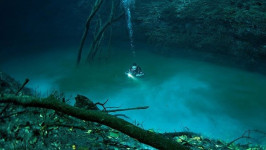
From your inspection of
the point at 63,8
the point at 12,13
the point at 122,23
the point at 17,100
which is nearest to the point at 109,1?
the point at 122,23

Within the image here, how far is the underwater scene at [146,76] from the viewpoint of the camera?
2.94m

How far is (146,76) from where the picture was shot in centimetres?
1148

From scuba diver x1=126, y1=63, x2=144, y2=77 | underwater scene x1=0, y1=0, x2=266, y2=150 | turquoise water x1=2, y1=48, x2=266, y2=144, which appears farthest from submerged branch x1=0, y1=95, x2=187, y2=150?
scuba diver x1=126, y1=63, x2=144, y2=77

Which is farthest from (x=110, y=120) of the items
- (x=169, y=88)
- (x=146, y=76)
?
(x=146, y=76)

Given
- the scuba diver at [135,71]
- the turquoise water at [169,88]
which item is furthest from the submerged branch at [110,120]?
the scuba diver at [135,71]

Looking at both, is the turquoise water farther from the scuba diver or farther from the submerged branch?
the submerged branch

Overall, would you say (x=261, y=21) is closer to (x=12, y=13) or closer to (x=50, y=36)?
(x=50, y=36)

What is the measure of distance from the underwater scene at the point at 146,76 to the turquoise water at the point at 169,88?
0.05 metres

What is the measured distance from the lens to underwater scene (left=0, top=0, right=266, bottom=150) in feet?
9.65

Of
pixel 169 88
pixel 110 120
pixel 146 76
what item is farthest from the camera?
pixel 146 76

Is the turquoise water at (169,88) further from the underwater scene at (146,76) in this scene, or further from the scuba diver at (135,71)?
the scuba diver at (135,71)

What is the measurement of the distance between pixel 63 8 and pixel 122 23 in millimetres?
6599

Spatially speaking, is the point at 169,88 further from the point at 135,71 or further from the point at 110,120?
the point at 110,120

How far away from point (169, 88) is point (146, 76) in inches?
63.9
